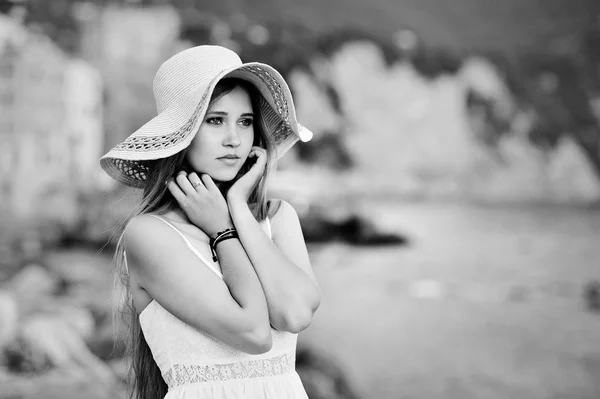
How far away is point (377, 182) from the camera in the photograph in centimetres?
468

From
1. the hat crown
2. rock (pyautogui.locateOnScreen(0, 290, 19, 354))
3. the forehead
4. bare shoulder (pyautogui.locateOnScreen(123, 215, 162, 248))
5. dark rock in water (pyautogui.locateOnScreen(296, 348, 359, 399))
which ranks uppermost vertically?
the hat crown

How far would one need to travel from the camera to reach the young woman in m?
1.55

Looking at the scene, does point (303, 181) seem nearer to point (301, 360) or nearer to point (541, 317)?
point (301, 360)

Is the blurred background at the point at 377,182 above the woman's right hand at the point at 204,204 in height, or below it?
below

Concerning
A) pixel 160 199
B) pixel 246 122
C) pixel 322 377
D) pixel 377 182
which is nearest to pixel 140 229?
pixel 160 199

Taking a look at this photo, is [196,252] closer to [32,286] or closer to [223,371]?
[223,371]

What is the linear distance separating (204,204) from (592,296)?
3.62 meters

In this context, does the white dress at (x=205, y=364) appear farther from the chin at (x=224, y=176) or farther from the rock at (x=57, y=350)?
the rock at (x=57, y=350)

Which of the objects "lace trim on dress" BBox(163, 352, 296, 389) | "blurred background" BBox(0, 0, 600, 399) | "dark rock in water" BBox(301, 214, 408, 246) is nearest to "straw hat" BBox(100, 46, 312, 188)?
"lace trim on dress" BBox(163, 352, 296, 389)

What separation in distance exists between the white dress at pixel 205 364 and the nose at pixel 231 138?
0.71 ft

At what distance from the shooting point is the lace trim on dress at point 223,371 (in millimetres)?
1597

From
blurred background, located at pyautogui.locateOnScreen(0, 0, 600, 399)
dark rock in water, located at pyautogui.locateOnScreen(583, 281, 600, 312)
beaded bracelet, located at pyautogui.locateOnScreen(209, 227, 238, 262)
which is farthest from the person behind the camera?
dark rock in water, located at pyautogui.locateOnScreen(583, 281, 600, 312)

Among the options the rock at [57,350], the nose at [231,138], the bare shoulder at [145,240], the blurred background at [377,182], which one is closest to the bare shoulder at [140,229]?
the bare shoulder at [145,240]

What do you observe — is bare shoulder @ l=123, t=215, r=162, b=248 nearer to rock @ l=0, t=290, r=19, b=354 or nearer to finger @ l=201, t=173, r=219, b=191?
finger @ l=201, t=173, r=219, b=191
